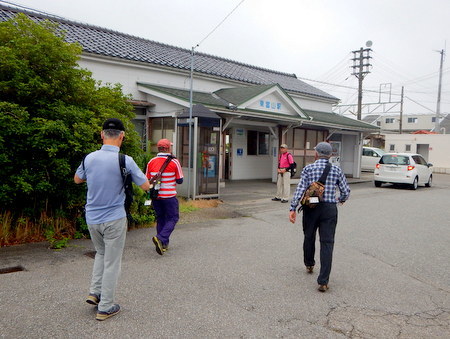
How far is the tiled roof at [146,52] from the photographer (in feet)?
42.9

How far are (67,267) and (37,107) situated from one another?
2.70 meters

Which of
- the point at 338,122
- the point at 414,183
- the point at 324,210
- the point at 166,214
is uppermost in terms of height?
the point at 338,122

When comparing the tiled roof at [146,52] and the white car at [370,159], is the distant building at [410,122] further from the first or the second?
the tiled roof at [146,52]

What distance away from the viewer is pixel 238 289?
173 inches

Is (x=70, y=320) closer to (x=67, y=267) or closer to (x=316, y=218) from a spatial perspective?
(x=67, y=267)

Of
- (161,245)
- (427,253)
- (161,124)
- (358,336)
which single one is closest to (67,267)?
(161,245)

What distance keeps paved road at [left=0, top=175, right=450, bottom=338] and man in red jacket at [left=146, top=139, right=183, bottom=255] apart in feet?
1.15

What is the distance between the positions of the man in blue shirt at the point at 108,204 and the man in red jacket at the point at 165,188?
6.74ft

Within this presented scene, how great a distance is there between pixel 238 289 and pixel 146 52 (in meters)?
12.7

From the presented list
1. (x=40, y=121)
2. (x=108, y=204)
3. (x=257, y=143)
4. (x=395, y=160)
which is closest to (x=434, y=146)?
(x=395, y=160)

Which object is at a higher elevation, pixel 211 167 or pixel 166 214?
pixel 211 167

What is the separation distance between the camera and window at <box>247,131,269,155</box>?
17531mm

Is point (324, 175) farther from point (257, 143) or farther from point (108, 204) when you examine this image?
point (257, 143)

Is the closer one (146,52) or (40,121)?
(40,121)
